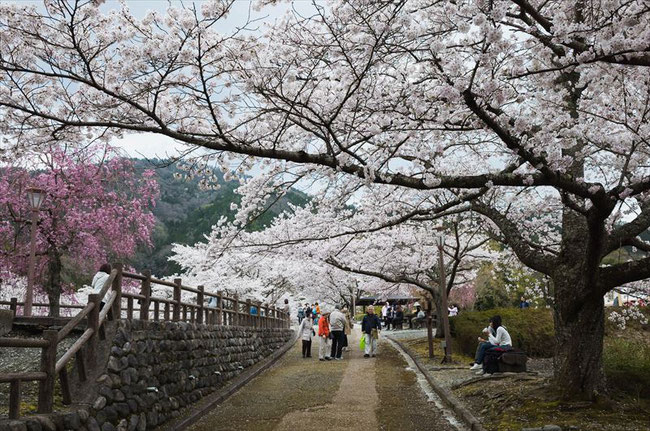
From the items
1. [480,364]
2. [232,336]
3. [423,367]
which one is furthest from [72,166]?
[480,364]

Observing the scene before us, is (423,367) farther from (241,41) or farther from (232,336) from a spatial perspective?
(241,41)

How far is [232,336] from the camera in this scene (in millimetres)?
14234

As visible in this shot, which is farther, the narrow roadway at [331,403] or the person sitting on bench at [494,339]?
the person sitting on bench at [494,339]

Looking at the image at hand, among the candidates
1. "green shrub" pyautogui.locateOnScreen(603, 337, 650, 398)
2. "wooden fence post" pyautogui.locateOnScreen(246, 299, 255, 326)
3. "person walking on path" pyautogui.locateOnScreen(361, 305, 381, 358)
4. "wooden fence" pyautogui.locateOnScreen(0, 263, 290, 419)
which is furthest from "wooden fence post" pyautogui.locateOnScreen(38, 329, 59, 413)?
"person walking on path" pyautogui.locateOnScreen(361, 305, 381, 358)

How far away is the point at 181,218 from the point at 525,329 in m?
76.0

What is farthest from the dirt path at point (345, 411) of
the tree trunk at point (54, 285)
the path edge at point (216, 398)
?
the tree trunk at point (54, 285)

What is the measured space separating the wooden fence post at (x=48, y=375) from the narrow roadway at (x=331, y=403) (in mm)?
3154

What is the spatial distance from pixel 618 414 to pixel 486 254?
16890 millimetres

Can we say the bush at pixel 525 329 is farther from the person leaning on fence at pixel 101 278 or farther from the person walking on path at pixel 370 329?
the person leaning on fence at pixel 101 278

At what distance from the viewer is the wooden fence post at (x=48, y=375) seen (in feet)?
17.6

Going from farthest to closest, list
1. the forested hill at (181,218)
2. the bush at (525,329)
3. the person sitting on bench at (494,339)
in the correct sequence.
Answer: the forested hill at (181,218) → the bush at (525,329) → the person sitting on bench at (494,339)

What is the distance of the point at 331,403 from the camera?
9.55 metres

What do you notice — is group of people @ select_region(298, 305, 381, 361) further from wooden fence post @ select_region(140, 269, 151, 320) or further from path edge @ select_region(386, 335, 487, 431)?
wooden fence post @ select_region(140, 269, 151, 320)

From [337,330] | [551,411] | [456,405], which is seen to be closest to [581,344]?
[551,411]
